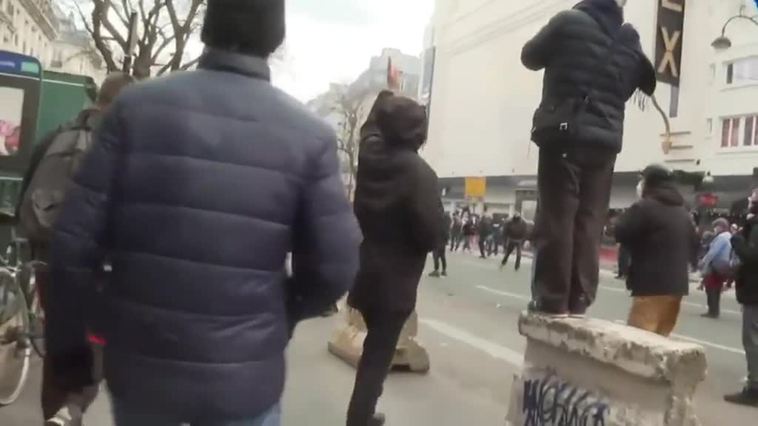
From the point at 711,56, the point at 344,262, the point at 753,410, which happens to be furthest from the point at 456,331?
the point at 711,56

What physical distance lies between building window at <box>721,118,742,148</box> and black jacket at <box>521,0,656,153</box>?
131 ft

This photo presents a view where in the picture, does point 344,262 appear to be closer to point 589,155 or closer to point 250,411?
point 250,411

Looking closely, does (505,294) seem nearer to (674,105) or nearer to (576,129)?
(576,129)

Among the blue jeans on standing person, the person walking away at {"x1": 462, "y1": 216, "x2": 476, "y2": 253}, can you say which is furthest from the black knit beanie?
the person walking away at {"x1": 462, "y1": 216, "x2": 476, "y2": 253}

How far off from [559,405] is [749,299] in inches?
176

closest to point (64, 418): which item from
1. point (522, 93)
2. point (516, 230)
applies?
point (516, 230)

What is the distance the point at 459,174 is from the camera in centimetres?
7138

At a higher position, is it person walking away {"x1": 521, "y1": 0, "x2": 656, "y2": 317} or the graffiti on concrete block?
person walking away {"x1": 521, "y1": 0, "x2": 656, "y2": 317}

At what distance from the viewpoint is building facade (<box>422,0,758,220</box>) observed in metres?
41.7

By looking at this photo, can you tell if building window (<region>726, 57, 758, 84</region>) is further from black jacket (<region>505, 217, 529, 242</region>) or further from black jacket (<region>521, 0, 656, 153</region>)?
black jacket (<region>521, 0, 656, 153</region>)

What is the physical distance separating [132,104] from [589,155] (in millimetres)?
3231

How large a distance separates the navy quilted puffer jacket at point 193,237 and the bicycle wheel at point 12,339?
4012 millimetres

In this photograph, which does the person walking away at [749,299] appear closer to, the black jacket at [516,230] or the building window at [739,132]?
the black jacket at [516,230]

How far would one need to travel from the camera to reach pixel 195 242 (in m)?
2.32
